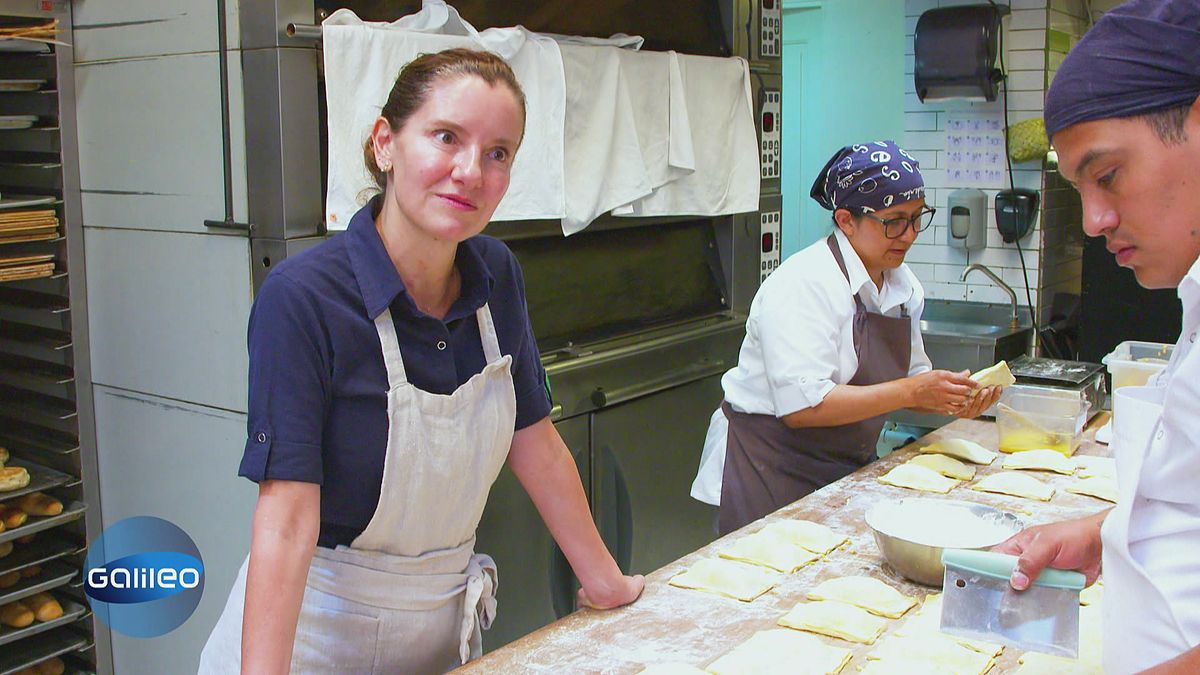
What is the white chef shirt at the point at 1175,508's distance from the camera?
44.6 inches

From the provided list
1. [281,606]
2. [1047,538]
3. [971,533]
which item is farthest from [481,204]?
[971,533]

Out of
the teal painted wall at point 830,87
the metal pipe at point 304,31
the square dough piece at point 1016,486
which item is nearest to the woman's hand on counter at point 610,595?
the square dough piece at point 1016,486

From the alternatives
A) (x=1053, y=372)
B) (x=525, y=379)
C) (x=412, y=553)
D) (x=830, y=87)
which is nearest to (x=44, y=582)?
(x=412, y=553)

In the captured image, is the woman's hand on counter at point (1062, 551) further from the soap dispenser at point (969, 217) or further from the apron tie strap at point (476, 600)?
the soap dispenser at point (969, 217)

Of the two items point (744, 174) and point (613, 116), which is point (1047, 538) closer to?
point (613, 116)

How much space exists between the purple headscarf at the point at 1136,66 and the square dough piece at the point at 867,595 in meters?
0.96

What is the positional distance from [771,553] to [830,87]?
373cm

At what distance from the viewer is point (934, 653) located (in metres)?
1.67

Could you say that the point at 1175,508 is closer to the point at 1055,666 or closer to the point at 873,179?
the point at 1055,666

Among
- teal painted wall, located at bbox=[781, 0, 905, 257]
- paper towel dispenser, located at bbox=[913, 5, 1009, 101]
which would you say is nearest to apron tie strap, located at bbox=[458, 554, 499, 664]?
paper towel dispenser, located at bbox=[913, 5, 1009, 101]

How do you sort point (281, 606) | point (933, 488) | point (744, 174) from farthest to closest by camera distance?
point (744, 174), point (933, 488), point (281, 606)

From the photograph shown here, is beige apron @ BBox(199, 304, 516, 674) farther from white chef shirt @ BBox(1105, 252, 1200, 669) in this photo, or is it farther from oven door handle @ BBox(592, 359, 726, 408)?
oven door handle @ BBox(592, 359, 726, 408)

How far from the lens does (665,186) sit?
357 cm

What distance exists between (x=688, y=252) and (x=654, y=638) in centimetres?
245
